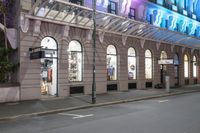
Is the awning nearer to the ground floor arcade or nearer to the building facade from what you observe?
the building facade

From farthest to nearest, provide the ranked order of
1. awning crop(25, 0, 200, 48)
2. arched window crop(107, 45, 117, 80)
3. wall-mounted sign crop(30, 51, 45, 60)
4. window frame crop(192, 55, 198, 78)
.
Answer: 1. window frame crop(192, 55, 198, 78)
2. arched window crop(107, 45, 117, 80)
3. awning crop(25, 0, 200, 48)
4. wall-mounted sign crop(30, 51, 45, 60)

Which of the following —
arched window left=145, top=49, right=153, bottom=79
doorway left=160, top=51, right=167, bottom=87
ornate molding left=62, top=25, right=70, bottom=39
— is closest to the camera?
ornate molding left=62, top=25, right=70, bottom=39

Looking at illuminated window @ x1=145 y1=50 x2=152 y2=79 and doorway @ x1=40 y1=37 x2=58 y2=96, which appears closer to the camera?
doorway @ x1=40 y1=37 x2=58 y2=96

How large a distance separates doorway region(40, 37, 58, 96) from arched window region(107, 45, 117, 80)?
6074 millimetres

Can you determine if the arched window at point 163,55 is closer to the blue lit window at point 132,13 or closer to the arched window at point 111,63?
the blue lit window at point 132,13

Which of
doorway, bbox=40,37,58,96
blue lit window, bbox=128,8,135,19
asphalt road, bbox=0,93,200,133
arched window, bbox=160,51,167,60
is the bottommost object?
asphalt road, bbox=0,93,200,133

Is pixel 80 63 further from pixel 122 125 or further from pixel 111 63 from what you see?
pixel 122 125

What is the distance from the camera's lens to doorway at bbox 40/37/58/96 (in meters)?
21.5

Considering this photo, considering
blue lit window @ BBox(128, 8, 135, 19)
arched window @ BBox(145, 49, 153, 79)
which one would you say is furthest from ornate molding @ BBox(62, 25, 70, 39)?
arched window @ BBox(145, 49, 153, 79)

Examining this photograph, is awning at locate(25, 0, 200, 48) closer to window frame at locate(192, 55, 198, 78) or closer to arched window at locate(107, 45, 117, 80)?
arched window at locate(107, 45, 117, 80)

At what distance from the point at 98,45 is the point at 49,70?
5.08 metres

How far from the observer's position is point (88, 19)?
23391 mm

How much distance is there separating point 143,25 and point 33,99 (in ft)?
40.5

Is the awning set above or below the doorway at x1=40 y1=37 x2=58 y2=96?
above
